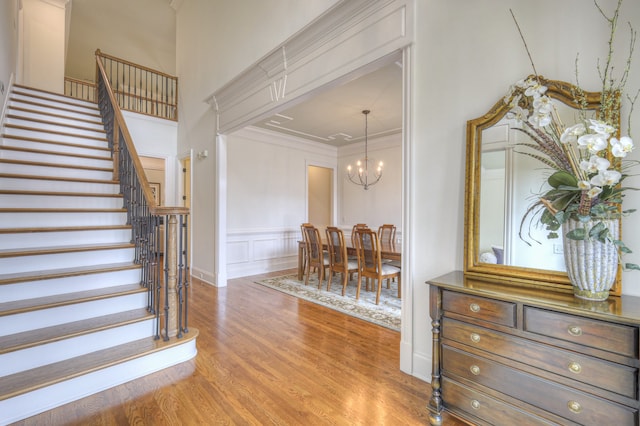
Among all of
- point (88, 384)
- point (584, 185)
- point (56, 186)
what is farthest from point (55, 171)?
point (584, 185)

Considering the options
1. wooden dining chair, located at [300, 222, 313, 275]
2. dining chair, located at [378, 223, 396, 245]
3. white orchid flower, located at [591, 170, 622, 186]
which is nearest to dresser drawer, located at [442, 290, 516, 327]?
white orchid flower, located at [591, 170, 622, 186]

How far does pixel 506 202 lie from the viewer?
67.6 inches

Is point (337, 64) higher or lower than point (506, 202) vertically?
higher

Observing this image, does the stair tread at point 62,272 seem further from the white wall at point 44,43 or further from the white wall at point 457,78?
the white wall at point 44,43

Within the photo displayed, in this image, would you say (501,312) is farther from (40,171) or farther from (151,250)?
(40,171)

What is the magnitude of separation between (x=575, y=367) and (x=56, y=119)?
252 inches

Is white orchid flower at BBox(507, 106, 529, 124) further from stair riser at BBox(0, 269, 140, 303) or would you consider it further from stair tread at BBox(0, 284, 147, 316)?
stair riser at BBox(0, 269, 140, 303)

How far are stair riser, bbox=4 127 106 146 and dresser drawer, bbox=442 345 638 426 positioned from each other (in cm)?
519

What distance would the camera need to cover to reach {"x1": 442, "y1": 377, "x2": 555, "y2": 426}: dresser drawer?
136 centimetres

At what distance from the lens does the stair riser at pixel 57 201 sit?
2.85 metres

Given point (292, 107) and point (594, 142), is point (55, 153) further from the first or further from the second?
point (594, 142)

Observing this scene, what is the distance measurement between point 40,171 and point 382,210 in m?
5.55

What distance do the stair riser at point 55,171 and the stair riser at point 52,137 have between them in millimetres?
783

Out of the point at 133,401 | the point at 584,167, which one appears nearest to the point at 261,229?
the point at 133,401
